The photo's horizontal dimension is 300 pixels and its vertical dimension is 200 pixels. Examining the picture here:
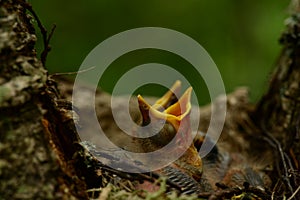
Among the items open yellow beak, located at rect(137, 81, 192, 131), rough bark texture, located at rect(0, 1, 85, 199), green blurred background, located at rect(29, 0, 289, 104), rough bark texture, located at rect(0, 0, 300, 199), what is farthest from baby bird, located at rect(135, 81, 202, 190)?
green blurred background, located at rect(29, 0, 289, 104)

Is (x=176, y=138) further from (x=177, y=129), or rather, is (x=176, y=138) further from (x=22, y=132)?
(x=22, y=132)

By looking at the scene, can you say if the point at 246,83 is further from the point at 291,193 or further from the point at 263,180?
the point at 291,193

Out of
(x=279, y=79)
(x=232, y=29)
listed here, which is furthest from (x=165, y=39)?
(x=279, y=79)

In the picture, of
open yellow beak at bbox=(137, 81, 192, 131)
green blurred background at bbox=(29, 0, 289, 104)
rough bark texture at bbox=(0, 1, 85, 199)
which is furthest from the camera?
green blurred background at bbox=(29, 0, 289, 104)

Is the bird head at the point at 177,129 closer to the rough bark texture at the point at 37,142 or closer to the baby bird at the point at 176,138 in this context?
the baby bird at the point at 176,138

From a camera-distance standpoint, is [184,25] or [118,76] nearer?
[118,76]

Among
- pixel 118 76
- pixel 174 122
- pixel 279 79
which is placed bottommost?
pixel 118 76

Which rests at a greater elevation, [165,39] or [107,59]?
[165,39]

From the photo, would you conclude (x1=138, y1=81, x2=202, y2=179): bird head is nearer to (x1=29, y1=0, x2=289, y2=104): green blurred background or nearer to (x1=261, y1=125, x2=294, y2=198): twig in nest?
(x1=261, y1=125, x2=294, y2=198): twig in nest
